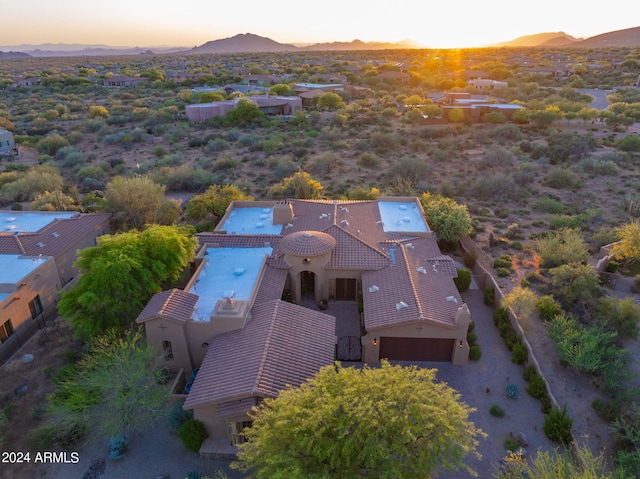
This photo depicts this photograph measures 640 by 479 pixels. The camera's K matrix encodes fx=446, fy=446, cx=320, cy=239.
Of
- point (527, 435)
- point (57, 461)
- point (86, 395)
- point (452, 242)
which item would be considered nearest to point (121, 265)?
point (86, 395)

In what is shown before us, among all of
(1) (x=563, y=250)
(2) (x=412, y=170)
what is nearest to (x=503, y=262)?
(1) (x=563, y=250)

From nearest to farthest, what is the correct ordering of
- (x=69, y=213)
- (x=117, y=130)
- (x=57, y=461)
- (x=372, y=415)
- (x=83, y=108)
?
(x=372, y=415) < (x=57, y=461) < (x=69, y=213) < (x=117, y=130) < (x=83, y=108)

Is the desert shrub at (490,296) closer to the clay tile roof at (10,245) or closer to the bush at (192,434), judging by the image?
the bush at (192,434)

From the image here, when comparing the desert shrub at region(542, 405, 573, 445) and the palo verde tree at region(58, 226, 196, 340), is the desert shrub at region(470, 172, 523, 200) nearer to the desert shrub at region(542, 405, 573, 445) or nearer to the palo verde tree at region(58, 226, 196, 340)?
the desert shrub at region(542, 405, 573, 445)

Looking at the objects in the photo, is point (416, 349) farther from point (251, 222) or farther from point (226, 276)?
point (251, 222)

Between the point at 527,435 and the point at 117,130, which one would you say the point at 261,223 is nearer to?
the point at 527,435

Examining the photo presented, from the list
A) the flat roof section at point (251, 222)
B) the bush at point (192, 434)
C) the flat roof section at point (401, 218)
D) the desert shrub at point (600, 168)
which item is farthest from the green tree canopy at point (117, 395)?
the desert shrub at point (600, 168)

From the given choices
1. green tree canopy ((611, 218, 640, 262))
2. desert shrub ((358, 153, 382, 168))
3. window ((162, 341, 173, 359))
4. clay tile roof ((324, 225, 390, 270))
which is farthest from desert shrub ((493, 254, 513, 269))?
desert shrub ((358, 153, 382, 168))
